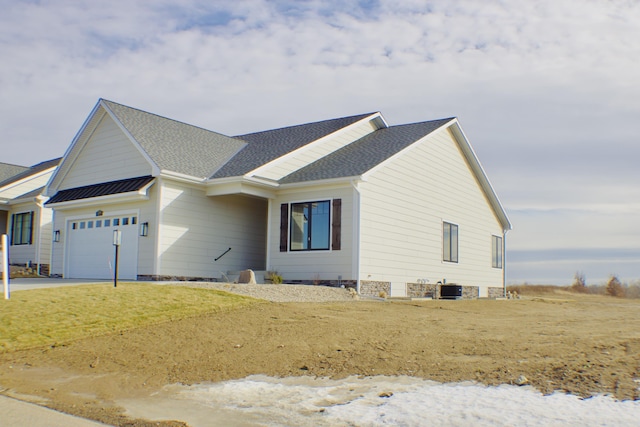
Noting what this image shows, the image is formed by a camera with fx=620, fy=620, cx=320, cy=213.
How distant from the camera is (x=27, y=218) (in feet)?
93.4

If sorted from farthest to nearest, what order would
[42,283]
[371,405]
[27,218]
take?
[27,218]
[42,283]
[371,405]

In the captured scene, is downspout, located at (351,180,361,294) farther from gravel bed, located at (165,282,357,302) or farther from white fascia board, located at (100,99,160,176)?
white fascia board, located at (100,99,160,176)

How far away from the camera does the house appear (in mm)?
18875

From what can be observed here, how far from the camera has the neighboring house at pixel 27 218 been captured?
1076 inches

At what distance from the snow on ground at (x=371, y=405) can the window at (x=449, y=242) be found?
51.4 ft

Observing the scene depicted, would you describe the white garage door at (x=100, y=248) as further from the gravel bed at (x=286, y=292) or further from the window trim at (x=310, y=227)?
the window trim at (x=310, y=227)

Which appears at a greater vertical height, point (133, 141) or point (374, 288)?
point (133, 141)

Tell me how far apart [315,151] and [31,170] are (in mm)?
18908

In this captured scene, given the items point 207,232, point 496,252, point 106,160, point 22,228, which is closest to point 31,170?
point 22,228

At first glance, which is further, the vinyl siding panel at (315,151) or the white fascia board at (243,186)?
the vinyl siding panel at (315,151)

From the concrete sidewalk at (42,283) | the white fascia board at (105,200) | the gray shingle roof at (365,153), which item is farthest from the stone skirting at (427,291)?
the concrete sidewalk at (42,283)

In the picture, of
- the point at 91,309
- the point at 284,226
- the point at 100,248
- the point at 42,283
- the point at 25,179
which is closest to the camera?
the point at 91,309

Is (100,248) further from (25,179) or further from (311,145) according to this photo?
(25,179)

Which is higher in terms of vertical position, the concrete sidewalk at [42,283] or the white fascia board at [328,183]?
the white fascia board at [328,183]
